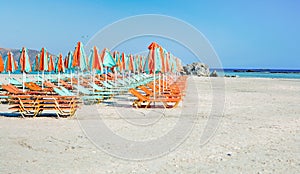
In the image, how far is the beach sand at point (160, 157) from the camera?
13.5 feet

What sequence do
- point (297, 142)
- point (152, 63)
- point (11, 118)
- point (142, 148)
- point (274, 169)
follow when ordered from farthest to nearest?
point (152, 63) → point (11, 118) → point (297, 142) → point (142, 148) → point (274, 169)

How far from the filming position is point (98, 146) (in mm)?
5211

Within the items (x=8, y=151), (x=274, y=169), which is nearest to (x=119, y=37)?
(x=8, y=151)

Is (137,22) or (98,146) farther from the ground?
(137,22)

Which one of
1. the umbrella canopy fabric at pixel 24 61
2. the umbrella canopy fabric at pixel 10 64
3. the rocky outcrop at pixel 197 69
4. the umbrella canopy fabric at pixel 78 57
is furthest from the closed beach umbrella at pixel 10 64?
the rocky outcrop at pixel 197 69

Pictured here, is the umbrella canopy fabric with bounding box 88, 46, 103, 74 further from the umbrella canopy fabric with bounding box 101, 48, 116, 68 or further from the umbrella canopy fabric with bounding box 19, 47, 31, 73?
the umbrella canopy fabric with bounding box 19, 47, 31, 73

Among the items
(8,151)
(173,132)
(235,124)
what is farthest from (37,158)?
(235,124)

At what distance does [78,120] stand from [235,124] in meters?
3.46

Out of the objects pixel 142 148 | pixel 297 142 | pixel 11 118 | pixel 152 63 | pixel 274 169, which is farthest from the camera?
pixel 152 63

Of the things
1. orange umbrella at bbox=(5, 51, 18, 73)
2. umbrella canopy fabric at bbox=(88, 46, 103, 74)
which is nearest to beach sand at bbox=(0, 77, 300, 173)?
umbrella canopy fabric at bbox=(88, 46, 103, 74)

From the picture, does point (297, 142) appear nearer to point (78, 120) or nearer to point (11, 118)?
point (78, 120)

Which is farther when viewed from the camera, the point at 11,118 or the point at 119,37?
the point at 119,37

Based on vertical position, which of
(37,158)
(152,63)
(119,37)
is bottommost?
(37,158)

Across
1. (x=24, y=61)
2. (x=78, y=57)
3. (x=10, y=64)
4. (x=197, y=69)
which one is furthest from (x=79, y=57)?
(x=197, y=69)
